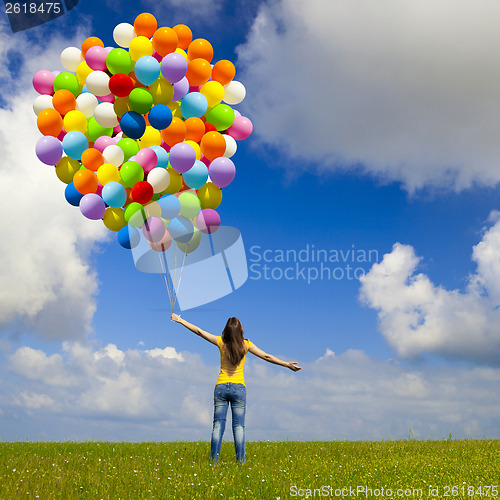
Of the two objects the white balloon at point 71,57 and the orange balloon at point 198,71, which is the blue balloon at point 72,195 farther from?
the orange balloon at point 198,71

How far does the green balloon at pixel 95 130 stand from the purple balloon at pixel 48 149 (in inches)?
22.6

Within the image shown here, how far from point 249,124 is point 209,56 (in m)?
1.46

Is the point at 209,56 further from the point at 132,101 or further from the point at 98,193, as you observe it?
the point at 98,193

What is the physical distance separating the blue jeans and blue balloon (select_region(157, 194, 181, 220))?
3076 millimetres

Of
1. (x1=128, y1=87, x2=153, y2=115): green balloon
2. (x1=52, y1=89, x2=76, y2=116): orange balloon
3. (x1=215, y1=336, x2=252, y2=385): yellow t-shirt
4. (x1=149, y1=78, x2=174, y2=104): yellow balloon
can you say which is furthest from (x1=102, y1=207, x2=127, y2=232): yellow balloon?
(x1=215, y1=336, x2=252, y2=385): yellow t-shirt

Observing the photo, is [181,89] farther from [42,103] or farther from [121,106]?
[42,103]

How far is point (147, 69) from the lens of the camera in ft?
29.2

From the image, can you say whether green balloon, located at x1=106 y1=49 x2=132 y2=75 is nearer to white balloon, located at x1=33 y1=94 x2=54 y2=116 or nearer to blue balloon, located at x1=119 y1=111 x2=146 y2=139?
blue balloon, located at x1=119 y1=111 x2=146 y2=139

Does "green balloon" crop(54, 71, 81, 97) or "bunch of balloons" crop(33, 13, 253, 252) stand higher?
"green balloon" crop(54, 71, 81, 97)

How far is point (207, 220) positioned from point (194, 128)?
5.44ft

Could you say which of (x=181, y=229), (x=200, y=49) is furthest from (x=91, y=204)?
(x=200, y=49)

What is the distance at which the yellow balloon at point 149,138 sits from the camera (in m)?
9.45

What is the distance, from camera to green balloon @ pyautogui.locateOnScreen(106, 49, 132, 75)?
928cm

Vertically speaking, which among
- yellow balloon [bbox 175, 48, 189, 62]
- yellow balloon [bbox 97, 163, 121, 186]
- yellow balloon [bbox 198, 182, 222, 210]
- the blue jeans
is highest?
yellow balloon [bbox 175, 48, 189, 62]
